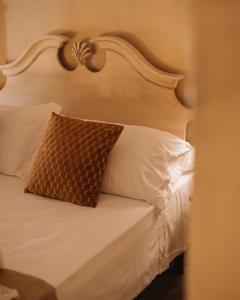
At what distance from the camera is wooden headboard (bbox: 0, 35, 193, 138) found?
2500 millimetres

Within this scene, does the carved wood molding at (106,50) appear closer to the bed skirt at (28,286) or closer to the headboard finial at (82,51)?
the headboard finial at (82,51)

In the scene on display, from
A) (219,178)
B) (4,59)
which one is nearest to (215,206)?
(219,178)

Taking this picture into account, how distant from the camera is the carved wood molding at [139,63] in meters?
2.45

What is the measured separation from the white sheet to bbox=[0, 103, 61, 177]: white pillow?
8.9 inches

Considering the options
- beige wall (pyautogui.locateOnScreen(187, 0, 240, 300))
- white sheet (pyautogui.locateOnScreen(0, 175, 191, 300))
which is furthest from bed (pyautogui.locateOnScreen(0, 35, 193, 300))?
beige wall (pyautogui.locateOnScreen(187, 0, 240, 300))

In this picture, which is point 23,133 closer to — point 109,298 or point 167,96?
point 167,96

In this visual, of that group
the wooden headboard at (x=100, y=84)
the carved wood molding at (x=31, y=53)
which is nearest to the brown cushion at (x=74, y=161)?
the wooden headboard at (x=100, y=84)

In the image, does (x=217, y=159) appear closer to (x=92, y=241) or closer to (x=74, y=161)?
(x=92, y=241)

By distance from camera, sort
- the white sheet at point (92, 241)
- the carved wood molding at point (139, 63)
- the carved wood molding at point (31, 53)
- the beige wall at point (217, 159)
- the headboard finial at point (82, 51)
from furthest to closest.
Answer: the carved wood molding at point (31, 53), the headboard finial at point (82, 51), the carved wood molding at point (139, 63), the white sheet at point (92, 241), the beige wall at point (217, 159)

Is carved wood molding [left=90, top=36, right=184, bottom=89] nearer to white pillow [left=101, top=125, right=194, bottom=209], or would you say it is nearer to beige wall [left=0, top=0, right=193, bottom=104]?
beige wall [left=0, top=0, right=193, bottom=104]

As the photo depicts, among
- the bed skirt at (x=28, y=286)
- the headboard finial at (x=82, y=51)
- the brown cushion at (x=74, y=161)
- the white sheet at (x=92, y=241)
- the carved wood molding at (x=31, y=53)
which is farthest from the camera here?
the carved wood molding at (x=31, y=53)

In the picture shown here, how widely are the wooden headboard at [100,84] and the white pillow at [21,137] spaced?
0.81 ft

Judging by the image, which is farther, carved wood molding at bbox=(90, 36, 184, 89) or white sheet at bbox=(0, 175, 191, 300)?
carved wood molding at bbox=(90, 36, 184, 89)

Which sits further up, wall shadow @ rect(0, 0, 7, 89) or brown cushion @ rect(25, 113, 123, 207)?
wall shadow @ rect(0, 0, 7, 89)
